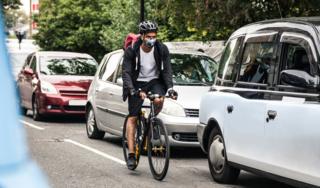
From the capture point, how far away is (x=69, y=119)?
56.3 ft

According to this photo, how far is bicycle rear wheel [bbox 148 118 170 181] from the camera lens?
8.09 meters

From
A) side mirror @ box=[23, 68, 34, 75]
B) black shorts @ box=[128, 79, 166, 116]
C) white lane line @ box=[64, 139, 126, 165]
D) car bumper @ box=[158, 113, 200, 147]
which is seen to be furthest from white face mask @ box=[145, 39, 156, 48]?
side mirror @ box=[23, 68, 34, 75]

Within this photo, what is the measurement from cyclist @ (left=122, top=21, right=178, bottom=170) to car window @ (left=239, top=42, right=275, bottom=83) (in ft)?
3.91

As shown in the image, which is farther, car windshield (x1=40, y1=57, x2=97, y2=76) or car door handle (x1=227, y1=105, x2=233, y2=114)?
car windshield (x1=40, y1=57, x2=97, y2=76)

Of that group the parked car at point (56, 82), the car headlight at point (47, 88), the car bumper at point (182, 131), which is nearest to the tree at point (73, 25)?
the parked car at point (56, 82)

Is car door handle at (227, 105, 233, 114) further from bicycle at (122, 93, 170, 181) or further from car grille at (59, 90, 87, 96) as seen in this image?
car grille at (59, 90, 87, 96)

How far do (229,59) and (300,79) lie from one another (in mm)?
1830

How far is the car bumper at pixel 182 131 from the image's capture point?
9.91 metres

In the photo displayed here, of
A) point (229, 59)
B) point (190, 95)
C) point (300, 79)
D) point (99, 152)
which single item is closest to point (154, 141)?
point (229, 59)

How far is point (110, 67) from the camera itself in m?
12.1

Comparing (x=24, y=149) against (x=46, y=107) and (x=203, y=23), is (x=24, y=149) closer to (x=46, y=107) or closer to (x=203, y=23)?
(x=203, y=23)

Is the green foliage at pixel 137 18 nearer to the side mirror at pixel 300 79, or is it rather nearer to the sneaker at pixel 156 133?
the sneaker at pixel 156 133

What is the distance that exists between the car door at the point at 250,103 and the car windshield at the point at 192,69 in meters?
3.39

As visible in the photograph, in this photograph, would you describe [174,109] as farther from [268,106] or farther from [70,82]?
[70,82]
